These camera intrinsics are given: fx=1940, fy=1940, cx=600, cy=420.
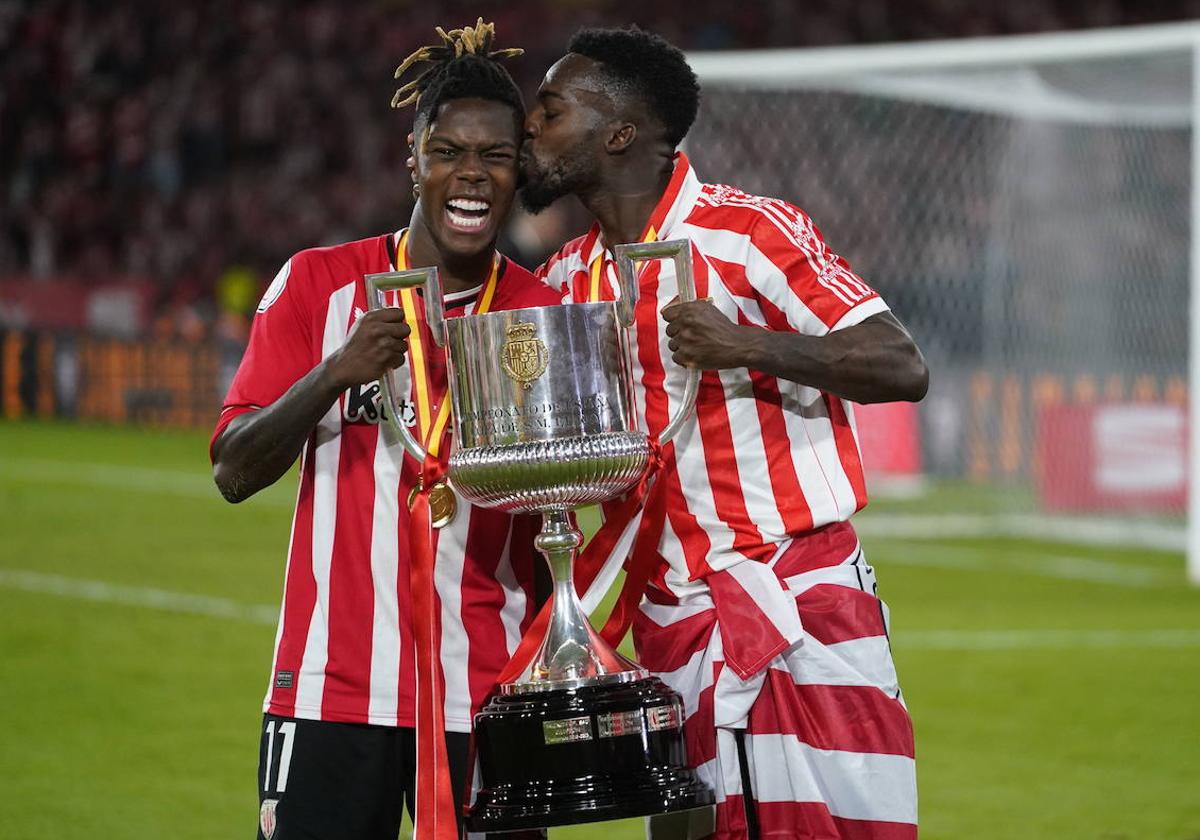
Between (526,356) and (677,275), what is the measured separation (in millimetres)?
276

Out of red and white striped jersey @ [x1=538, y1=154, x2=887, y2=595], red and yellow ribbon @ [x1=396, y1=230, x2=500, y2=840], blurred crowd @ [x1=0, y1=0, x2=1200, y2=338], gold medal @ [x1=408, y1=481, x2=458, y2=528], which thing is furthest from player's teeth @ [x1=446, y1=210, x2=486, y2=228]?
blurred crowd @ [x1=0, y1=0, x2=1200, y2=338]

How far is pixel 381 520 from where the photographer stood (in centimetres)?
309

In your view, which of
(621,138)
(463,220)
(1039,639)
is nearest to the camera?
(463,220)

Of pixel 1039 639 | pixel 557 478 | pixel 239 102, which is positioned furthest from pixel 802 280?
pixel 239 102

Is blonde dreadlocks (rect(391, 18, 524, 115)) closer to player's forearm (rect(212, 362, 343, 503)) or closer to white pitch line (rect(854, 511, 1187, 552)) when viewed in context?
player's forearm (rect(212, 362, 343, 503))

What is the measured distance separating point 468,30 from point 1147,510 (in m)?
9.77

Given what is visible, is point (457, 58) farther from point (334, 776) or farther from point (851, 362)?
point (334, 776)

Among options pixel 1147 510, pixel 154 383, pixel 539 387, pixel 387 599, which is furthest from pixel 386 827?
pixel 154 383

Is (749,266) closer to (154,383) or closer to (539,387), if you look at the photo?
(539,387)

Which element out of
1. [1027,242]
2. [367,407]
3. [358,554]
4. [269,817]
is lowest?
[269,817]

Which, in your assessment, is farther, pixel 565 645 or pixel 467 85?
pixel 467 85

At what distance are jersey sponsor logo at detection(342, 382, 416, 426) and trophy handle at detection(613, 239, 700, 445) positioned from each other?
17.2 inches

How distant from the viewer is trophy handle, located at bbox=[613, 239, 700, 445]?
279 centimetres

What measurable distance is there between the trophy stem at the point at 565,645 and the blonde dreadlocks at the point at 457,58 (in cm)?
69
